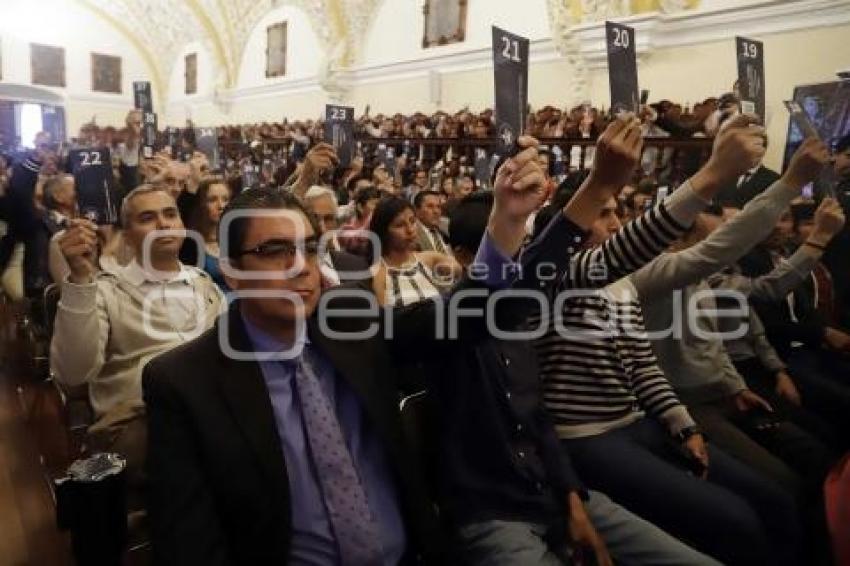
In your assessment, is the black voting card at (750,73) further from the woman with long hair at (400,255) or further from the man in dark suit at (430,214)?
the man in dark suit at (430,214)

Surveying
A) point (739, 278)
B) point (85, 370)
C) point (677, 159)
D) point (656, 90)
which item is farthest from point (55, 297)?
point (656, 90)

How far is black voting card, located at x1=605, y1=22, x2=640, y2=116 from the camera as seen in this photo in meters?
2.47

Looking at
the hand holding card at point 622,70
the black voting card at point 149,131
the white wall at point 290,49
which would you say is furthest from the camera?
the white wall at point 290,49

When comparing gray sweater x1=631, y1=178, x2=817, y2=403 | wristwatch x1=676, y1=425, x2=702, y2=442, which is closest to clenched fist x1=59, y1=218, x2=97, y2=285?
gray sweater x1=631, y1=178, x2=817, y2=403

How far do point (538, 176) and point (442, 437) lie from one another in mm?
870

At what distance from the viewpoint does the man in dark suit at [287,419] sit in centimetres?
152

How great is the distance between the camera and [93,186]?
272 centimetres

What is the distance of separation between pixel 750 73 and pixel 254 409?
10.2 feet

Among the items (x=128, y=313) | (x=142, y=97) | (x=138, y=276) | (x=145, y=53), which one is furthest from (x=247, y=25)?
(x=128, y=313)

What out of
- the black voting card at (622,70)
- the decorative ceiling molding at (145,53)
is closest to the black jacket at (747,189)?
the black voting card at (622,70)

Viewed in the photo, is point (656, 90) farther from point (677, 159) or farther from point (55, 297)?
point (55, 297)

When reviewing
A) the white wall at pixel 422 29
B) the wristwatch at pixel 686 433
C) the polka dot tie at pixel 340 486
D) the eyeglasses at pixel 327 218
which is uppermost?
the white wall at pixel 422 29

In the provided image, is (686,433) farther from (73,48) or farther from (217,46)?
(73,48)

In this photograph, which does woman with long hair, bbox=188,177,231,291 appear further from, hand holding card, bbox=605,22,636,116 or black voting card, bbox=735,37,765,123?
black voting card, bbox=735,37,765,123
